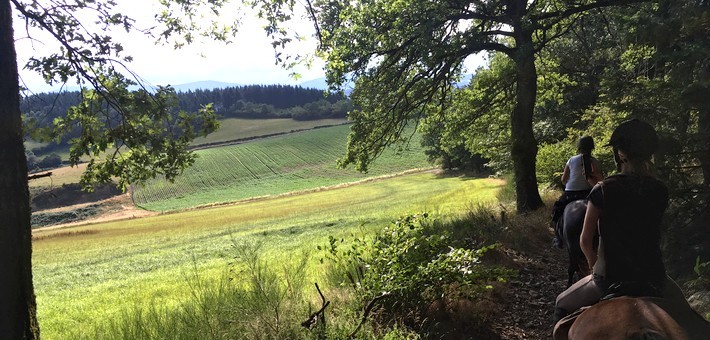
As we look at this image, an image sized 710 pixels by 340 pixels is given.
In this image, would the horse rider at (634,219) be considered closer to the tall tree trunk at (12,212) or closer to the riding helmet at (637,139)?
the riding helmet at (637,139)

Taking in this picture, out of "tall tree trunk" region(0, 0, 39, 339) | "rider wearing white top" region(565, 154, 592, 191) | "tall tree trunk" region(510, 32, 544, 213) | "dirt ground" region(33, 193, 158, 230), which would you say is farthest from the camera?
"dirt ground" region(33, 193, 158, 230)

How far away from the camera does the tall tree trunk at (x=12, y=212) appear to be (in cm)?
357

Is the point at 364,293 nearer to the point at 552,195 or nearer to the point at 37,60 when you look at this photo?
the point at 37,60

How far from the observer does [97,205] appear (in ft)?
261

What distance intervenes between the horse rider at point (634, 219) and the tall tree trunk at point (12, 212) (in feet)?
15.4

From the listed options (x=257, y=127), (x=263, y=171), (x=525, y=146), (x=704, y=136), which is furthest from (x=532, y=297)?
(x=257, y=127)

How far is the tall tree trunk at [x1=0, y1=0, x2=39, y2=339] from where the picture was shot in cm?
357

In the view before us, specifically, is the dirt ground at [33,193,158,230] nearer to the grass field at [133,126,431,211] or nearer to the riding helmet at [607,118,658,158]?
the grass field at [133,126,431,211]

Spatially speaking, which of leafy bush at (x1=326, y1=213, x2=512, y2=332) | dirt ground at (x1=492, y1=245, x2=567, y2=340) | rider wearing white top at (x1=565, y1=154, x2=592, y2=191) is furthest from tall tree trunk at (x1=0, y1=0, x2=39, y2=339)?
rider wearing white top at (x1=565, y1=154, x2=592, y2=191)

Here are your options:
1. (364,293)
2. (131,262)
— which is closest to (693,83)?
(364,293)

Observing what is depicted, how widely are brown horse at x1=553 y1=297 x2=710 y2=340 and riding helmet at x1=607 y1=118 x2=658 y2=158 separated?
89cm

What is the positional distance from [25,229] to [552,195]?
16.4 m

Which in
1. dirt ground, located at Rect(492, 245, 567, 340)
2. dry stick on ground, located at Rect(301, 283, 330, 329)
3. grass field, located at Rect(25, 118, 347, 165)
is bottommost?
dirt ground, located at Rect(492, 245, 567, 340)

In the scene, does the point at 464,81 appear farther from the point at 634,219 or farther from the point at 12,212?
the point at 12,212
